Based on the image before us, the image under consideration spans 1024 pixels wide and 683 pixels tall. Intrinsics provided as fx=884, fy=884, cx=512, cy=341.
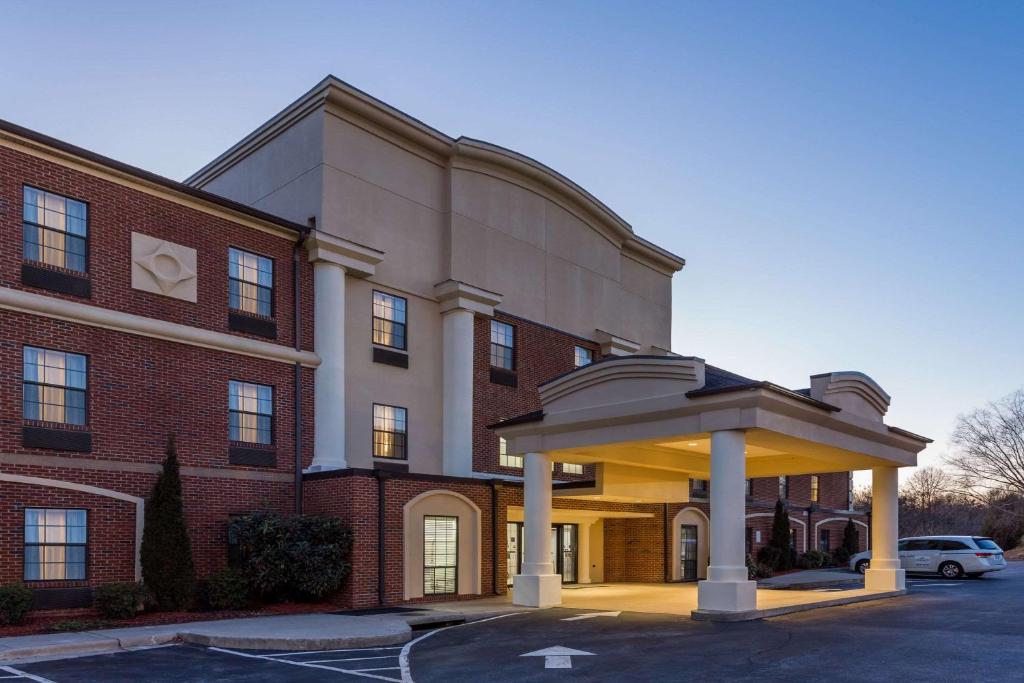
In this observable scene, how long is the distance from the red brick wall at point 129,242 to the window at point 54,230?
0.49 feet

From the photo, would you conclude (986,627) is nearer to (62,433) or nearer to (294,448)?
(294,448)

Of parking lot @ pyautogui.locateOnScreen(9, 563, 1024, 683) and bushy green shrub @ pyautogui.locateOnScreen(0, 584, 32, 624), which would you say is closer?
parking lot @ pyautogui.locateOnScreen(9, 563, 1024, 683)

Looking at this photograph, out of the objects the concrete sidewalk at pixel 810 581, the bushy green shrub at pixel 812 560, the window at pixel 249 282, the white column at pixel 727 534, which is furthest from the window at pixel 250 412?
the bushy green shrub at pixel 812 560

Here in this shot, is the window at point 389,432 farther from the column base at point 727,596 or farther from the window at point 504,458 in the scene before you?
the column base at point 727,596

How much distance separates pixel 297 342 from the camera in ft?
76.7

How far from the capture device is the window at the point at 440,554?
22875 millimetres

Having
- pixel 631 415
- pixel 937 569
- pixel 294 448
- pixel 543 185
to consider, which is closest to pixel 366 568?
pixel 294 448

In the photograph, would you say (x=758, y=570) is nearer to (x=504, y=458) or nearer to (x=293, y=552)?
(x=504, y=458)

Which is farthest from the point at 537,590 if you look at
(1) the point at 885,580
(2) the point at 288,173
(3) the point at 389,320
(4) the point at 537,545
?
(2) the point at 288,173

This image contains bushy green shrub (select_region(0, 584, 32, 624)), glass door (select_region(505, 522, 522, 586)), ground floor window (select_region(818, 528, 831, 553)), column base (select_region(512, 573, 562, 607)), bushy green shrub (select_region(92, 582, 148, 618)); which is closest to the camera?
bushy green shrub (select_region(0, 584, 32, 624))

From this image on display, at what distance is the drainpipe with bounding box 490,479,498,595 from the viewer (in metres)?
24.4

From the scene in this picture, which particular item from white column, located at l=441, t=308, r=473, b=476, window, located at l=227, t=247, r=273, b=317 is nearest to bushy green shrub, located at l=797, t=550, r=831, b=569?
white column, located at l=441, t=308, r=473, b=476

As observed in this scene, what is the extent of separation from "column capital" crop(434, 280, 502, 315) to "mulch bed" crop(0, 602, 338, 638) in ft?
33.7

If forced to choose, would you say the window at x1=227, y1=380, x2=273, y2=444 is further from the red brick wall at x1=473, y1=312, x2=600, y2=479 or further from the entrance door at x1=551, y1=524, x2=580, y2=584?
the entrance door at x1=551, y1=524, x2=580, y2=584
